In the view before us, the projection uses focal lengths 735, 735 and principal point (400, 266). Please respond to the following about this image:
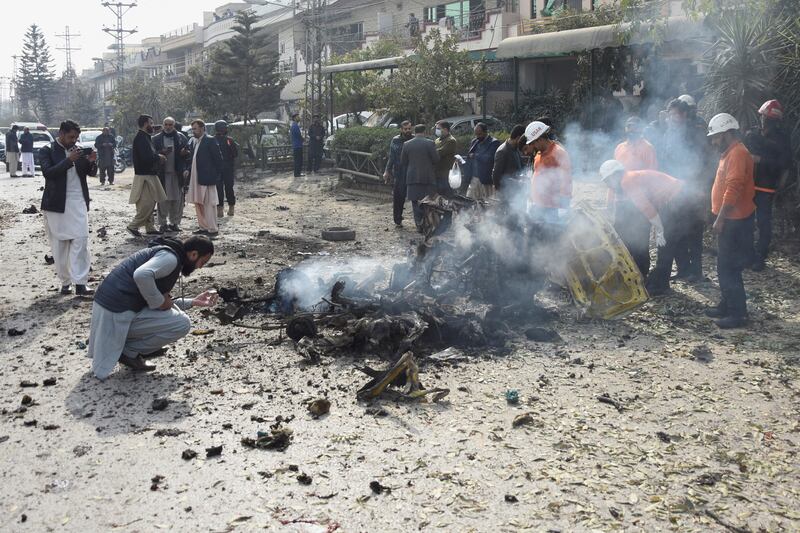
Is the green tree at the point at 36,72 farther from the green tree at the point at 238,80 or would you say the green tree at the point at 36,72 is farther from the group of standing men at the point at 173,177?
the group of standing men at the point at 173,177

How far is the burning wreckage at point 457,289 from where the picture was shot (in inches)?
264

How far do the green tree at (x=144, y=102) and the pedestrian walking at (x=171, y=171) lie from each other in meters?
38.4

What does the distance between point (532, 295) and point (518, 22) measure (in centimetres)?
2859

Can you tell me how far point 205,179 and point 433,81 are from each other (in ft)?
31.6

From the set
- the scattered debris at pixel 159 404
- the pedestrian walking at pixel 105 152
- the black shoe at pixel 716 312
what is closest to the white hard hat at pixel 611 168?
the black shoe at pixel 716 312

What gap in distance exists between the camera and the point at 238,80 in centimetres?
4362

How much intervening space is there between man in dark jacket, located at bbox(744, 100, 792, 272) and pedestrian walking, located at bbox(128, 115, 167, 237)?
916cm

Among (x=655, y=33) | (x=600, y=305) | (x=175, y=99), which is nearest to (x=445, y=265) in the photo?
(x=600, y=305)

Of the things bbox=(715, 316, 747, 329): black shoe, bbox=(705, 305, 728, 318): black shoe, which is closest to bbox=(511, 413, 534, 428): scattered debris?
bbox=(715, 316, 747, 329): black shoe

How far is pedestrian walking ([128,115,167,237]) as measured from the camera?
12.4m

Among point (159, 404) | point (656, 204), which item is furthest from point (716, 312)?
point (159, 404)

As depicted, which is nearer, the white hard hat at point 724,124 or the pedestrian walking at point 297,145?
the white hard hat at point 724,124

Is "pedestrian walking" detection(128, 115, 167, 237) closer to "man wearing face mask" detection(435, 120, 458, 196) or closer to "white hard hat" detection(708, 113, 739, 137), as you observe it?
"man wearing face mask" detection(435, 120, 458, 196)


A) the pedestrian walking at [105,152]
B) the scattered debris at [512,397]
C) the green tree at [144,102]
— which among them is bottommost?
the scattered debris at [512,397]
